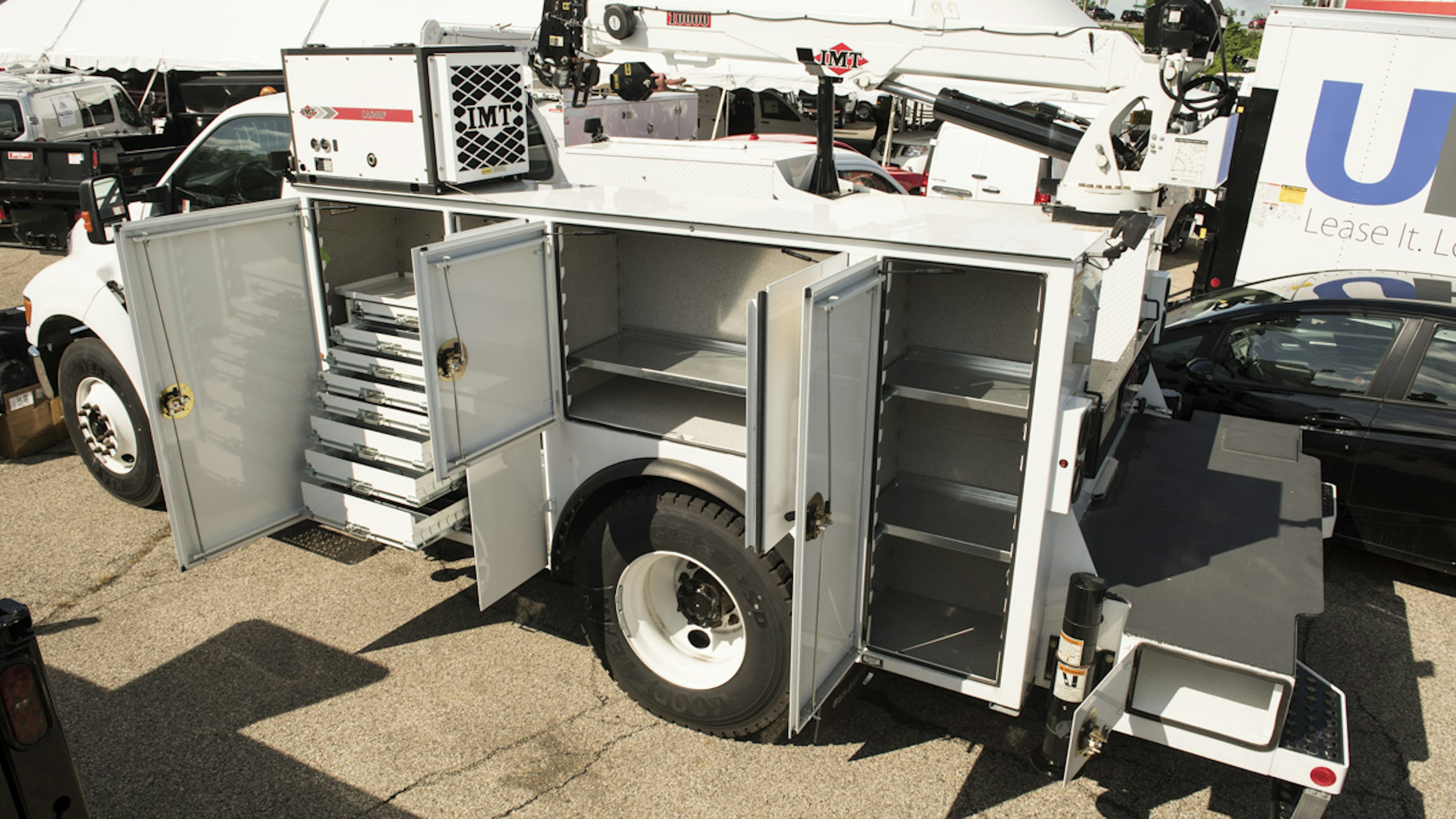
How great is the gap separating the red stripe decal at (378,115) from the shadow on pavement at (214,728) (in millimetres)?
2593

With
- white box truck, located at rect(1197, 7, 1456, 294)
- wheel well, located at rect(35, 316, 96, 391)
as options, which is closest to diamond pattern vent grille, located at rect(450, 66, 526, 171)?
wheel well, located at rect(35, 316, 96, 391)

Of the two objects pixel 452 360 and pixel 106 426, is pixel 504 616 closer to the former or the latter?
pixel 452 360

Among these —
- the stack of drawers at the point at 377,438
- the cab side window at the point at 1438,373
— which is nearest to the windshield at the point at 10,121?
the stack of drawers at the point at 377,438

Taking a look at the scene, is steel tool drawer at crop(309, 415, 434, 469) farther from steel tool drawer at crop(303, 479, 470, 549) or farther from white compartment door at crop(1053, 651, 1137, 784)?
white compartment door at crop(1053, 651, 1137, 784)

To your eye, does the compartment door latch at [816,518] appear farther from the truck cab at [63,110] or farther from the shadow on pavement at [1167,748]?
the truck cab at [63,110]

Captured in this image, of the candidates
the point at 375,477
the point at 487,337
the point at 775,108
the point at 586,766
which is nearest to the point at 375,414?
the point at 375,477

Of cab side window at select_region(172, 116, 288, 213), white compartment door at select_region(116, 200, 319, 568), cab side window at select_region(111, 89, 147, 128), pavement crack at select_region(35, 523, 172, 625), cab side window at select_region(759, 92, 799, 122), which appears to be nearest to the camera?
white compartment door at select_region(116, 200, 319, 568)

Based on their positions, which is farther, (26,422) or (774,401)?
(26,422)

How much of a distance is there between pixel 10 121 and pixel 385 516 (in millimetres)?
15890

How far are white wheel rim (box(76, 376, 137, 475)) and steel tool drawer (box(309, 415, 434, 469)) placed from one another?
6.21 feet

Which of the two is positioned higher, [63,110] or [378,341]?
[63,110]

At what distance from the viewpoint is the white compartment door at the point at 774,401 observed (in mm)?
2961

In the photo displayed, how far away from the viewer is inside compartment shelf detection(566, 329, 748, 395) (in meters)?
4.19

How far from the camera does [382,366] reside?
4672mm
